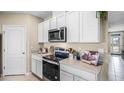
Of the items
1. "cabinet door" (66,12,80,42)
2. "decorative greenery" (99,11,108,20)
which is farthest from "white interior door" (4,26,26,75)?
"decorative greenery" (99,11,108,20)

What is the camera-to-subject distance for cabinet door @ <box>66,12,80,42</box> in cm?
173

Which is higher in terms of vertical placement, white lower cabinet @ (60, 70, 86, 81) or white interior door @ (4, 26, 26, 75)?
white interior door @ (4, 26, 26, 75)

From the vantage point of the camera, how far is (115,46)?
1212mm

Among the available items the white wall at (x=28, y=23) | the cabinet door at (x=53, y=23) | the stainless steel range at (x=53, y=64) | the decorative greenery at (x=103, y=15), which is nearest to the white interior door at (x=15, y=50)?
the white wall at (x=28, y=23)

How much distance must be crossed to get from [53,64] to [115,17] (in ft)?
3.24

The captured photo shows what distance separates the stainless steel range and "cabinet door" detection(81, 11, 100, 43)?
0.43 metres

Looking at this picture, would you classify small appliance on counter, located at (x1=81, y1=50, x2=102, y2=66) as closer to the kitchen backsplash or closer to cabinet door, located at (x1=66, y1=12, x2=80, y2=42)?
the kitchen backsplash

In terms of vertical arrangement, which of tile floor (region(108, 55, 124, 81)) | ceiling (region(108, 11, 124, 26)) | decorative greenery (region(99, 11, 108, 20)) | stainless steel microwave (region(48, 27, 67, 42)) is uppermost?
decorative greenery (region(99, 11, 108, 20))

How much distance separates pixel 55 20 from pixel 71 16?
27 centimetres

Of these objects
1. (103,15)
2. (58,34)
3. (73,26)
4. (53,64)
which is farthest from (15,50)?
(103,15)

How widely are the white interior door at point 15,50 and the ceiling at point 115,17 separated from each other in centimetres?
115

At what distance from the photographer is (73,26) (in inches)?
70.4

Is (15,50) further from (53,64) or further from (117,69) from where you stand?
(117,69)
